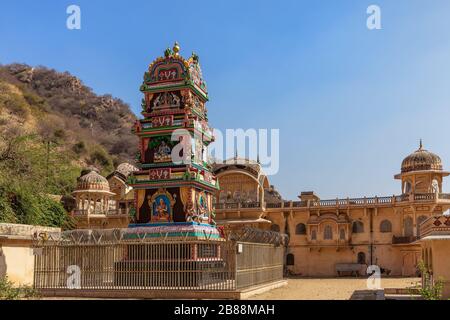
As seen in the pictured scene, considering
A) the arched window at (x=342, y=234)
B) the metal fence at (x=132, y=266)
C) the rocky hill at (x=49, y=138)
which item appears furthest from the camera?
the arched window at (x=342, y=234)

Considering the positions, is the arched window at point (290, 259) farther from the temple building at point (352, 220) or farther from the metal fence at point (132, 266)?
the metal fence at point (132, 266)

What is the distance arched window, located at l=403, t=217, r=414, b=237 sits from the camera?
41.4 meters

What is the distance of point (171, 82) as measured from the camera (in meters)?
29.6

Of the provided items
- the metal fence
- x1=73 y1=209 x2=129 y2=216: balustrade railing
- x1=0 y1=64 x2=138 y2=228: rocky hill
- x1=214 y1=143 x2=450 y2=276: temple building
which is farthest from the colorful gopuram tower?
x1=73 y1=209 x2=129 y2=216: balustrade railing

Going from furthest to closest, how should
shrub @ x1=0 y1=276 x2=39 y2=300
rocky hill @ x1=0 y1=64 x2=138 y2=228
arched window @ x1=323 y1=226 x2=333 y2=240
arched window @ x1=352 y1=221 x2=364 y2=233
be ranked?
arched window @ x1=323 y1=226 x2=333 y2=240 < arched window @ x1=352 y1=221 x2=364 y2=233 < rocky hill @ x1=0 y1=64 x2=138 y2=228 < shrub @ x1=0 y1=276 x2=39 y2=300

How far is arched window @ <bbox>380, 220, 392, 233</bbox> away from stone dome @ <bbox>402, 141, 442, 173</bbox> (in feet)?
14.0

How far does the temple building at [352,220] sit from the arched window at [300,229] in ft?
0.24

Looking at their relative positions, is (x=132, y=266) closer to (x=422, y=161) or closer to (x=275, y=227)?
(x=275, y=227)

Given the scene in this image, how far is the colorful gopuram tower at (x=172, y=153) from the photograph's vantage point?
28.2 m

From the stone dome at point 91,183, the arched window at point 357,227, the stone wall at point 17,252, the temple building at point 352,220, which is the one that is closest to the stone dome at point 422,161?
the temple building at point 352,220

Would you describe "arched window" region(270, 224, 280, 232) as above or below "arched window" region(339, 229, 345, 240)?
above

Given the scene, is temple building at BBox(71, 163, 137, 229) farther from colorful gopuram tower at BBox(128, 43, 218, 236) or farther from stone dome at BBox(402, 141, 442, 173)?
stone dome at BBox(402, 141, 442, 173)

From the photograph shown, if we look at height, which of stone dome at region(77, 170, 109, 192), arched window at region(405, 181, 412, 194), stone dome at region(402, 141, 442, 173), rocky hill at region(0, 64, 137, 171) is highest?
rocky hill at region(0, 64, 137, 171)
